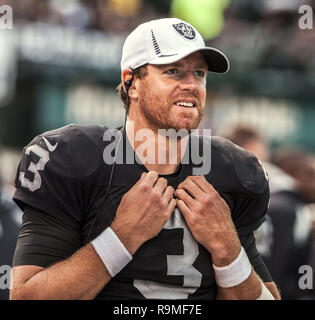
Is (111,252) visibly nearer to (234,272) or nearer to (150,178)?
(150,178)

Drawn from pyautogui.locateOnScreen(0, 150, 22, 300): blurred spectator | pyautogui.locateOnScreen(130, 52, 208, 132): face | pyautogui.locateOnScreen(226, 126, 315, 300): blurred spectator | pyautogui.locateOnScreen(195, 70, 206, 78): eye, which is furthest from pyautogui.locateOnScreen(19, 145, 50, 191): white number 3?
pyautogui.locateOnScreen(226, 126, 315, 300): blurred spectator

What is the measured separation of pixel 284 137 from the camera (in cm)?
1423

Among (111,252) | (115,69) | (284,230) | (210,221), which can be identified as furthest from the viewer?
(115,69)

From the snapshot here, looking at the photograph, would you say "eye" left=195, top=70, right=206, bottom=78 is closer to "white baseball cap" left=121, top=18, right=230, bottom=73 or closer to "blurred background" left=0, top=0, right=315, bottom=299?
"white baseball cap" left=121, top=18, right=230, bottom=73

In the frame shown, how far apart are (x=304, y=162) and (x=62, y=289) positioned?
3597mm

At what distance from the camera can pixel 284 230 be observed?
5398 mm

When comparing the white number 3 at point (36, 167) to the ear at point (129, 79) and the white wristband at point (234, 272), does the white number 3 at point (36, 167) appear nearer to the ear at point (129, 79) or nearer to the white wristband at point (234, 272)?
the ear at point (129, 79)

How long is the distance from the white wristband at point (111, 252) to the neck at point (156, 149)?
14.2 inches

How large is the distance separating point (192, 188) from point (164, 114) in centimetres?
29

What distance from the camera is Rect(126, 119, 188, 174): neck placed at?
3.10 m

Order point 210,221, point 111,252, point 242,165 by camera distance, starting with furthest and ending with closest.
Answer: point 242,165 < point 210,221 < point 111,252

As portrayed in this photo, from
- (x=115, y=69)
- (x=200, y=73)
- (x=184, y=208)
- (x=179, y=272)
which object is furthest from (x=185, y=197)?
(x=115, y=69)

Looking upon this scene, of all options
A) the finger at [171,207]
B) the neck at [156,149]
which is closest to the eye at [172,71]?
the neck at [156,149]
